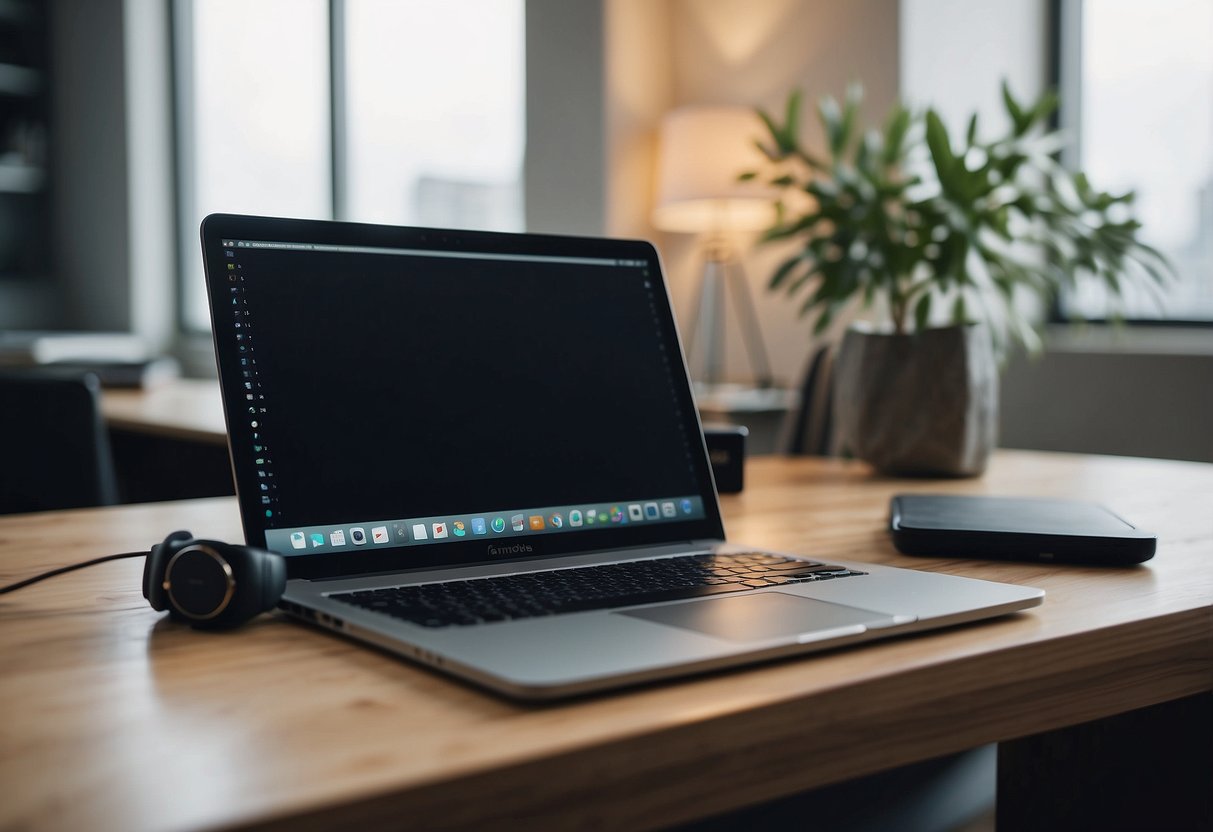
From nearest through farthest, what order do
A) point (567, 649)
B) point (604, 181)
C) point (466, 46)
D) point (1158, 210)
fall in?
1. point (567, 649)
2. point (1158, 210)
3. point (604, 181)
4. point (466, 46)

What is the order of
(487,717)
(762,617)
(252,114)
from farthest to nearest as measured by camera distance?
(252,114), (762,617), (487,717)

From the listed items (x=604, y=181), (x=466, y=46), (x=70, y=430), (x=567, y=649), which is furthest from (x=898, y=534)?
(x=466, y=46)

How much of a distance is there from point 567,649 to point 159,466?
2.17 metres

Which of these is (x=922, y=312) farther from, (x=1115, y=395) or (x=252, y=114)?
→ (x=252, y=114)

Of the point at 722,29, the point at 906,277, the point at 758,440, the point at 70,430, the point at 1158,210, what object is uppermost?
the point at 722,29

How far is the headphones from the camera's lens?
1.94ft

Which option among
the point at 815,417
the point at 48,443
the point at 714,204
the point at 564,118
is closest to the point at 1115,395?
the point at 815,417

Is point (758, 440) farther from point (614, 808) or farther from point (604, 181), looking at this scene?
point (614, 808)

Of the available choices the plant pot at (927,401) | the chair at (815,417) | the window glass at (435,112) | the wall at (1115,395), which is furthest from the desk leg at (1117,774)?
the window glass at (435,112)

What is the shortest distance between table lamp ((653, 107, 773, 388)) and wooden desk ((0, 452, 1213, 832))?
2313 mm

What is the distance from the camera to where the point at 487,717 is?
0.46m

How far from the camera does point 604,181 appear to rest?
3.49 metres

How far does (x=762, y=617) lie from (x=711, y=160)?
263 centimetres

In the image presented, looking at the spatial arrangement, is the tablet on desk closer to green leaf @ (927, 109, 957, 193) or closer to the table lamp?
green leaf @ (927, 109, 957, 193)
